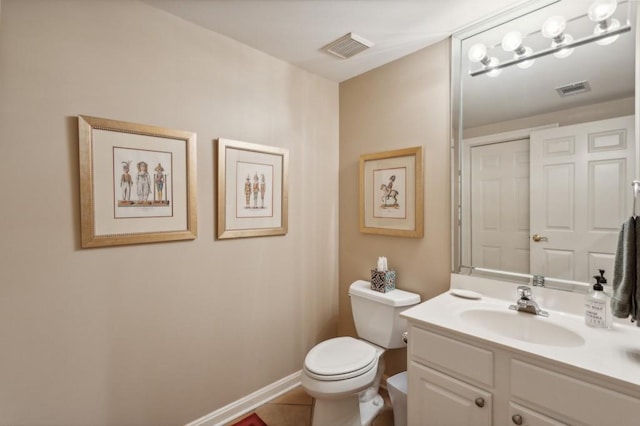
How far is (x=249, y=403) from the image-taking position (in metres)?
1.98

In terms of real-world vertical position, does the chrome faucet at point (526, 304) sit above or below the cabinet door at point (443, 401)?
above

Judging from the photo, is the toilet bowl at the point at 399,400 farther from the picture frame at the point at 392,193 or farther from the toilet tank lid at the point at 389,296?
the picture frame at the point at 392,193

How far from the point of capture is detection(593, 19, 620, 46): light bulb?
1356 millimetres

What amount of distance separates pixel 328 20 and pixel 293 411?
238cm

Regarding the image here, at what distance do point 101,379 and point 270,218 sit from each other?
3.97ft

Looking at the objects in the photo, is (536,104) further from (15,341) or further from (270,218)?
(15,341)

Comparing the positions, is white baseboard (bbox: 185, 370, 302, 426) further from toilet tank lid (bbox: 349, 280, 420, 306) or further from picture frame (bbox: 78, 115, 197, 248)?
picture frame (bbox: 78, 115, 197, 248)

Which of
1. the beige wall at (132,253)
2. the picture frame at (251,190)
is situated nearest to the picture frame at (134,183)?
the beige wall at (132,253)

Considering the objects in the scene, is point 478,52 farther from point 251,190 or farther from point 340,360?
point 340,360

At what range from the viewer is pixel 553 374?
1.05 metres

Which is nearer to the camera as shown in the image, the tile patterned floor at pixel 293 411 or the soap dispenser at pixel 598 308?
the soap dispenser at pixel 598 308

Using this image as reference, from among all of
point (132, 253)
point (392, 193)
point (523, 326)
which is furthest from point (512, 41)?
point (132, 253)

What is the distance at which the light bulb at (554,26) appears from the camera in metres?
1.45

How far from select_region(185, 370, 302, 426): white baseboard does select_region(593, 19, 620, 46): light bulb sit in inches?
102
